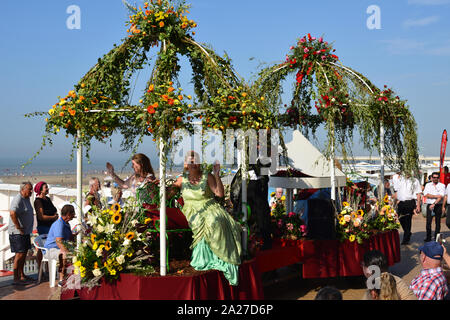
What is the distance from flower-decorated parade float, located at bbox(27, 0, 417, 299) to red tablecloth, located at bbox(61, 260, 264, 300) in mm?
10

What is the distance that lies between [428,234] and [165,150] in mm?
8072

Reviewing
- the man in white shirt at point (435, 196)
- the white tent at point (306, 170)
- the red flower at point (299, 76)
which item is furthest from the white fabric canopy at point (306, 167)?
the man in white shirt at point (435, 196)

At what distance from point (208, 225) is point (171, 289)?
842 millimetres

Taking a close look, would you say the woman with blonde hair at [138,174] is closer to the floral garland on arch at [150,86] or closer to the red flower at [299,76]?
the floral garland on arch at [150,86]

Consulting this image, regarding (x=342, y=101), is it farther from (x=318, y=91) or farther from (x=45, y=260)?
(x=45, y=260)

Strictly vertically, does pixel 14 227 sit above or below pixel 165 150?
below

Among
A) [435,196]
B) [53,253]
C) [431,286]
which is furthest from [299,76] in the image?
[431,286]

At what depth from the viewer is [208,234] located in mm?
5203

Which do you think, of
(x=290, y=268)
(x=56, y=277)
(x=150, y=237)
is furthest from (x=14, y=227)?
(x=290, y=268)

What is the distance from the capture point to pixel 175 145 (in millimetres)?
4887

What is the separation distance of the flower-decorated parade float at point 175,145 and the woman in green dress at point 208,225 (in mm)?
133

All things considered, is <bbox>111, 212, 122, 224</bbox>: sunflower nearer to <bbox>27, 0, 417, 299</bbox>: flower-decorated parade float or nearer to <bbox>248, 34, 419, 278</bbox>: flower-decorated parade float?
<bbox>27, 0, 417, 299</bbox>: flower-decorated parade float

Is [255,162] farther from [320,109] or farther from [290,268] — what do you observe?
[290,268]

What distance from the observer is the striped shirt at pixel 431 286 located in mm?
3760
